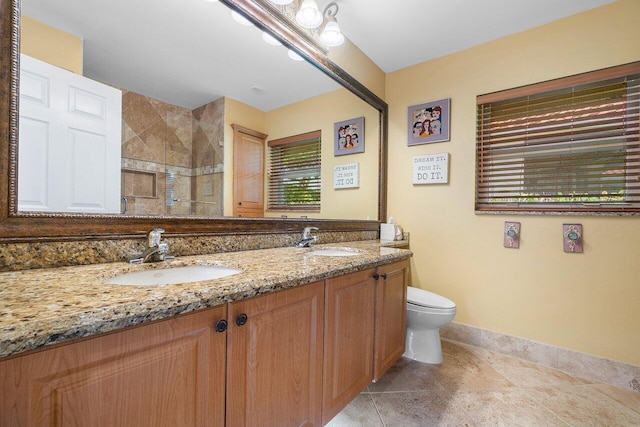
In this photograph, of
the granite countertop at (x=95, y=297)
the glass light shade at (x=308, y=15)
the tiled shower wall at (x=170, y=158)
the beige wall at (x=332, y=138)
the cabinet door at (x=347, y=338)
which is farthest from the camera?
the beige wall at (x=332, y=138)

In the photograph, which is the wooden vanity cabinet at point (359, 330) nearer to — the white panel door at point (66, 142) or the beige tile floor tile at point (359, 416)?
the beige tile floor tile at point (359, 416)

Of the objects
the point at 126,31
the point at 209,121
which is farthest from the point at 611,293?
the point at 126,31

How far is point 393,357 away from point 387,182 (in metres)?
1.51

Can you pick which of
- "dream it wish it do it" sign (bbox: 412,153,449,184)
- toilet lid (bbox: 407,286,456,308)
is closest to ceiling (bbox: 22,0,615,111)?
"dream it wish it do it" sign (bbox: 412,153,449,184)

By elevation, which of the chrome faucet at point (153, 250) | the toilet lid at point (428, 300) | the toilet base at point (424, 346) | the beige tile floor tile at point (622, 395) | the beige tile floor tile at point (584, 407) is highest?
the chrome faucet at point (153, 250)

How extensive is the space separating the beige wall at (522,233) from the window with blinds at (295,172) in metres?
0.93

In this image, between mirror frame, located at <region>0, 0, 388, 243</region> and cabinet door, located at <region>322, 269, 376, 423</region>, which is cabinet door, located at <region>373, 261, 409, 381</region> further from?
mirror frame, located at <region>0, 0, 388, 243</region>

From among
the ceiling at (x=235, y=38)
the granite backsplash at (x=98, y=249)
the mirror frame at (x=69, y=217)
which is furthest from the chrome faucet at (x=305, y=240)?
the ceiling at (x=235, y=38)

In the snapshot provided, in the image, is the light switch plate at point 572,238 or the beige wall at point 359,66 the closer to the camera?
the light switch plate at point 572,238

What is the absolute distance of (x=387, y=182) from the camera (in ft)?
8.45

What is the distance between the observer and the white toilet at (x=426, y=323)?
1.78 metres

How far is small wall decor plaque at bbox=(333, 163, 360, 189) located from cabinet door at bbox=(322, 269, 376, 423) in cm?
98

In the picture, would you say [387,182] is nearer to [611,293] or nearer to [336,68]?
[336,68]

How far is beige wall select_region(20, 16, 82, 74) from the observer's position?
79 cm
